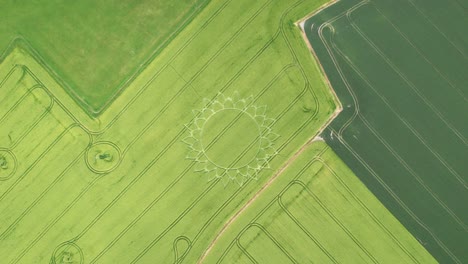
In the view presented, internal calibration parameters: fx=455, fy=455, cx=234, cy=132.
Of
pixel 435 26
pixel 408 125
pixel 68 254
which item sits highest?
pixel 68 254

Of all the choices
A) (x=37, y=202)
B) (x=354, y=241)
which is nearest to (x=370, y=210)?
(x=354, y=241)

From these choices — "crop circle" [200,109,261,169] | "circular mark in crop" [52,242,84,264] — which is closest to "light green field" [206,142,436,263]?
"crop circle" [200,109,261,169]

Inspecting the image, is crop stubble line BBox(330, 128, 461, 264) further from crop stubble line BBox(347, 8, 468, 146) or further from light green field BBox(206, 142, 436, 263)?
crop stubble line BBox(347, 8, 468, 146)

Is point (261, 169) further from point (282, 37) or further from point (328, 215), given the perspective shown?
point (282, 37)

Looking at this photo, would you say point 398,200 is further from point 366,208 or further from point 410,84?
point 410,84

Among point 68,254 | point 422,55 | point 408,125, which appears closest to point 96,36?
point 68,254

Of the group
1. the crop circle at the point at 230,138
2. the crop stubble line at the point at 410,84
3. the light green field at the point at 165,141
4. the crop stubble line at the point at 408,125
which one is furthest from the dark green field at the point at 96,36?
the crop stubble line at the point at 410,84
